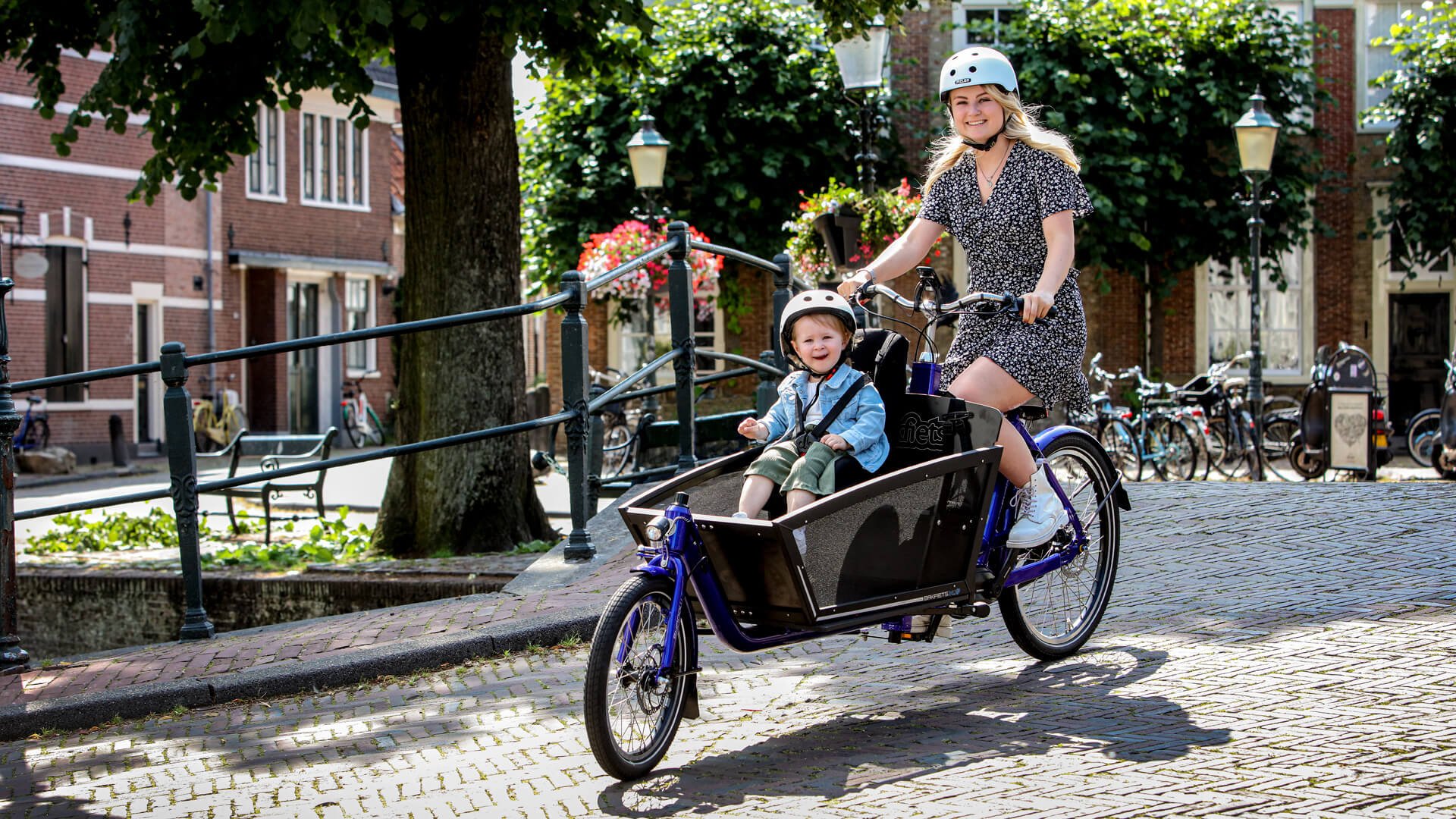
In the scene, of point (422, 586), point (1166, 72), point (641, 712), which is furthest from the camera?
point (1166, 72)

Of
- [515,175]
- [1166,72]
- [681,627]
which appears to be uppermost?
[1166,72]

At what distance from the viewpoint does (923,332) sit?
5.04 m

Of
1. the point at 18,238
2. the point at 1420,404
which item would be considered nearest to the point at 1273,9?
the point at 1420,404

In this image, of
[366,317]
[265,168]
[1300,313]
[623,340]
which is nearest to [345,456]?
[623,340]

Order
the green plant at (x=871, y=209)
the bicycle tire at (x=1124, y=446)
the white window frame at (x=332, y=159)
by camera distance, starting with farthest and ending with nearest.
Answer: the white window frame at (x=332, y=159), the bicycle tire at (x=1124, y=446), the green plant at (x=871, y=209)

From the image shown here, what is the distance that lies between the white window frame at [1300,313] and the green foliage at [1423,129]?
1.60m

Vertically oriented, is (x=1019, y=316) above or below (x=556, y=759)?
above

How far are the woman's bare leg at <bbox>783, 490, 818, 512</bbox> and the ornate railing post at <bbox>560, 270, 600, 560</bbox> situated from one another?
3028mm

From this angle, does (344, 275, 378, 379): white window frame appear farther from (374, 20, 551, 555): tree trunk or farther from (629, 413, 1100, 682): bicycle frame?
(629, 413, 1100, 682): bicycle frame

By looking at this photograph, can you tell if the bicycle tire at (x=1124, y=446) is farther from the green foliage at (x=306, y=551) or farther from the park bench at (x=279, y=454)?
the green foliage at (x=306, y=551)

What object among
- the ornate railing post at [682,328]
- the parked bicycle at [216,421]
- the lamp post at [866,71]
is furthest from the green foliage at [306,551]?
the parked bicycle at [216,421]

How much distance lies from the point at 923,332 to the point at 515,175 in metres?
5.07

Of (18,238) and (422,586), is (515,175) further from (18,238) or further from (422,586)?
(18,238)

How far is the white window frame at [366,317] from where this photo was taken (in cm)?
3409
